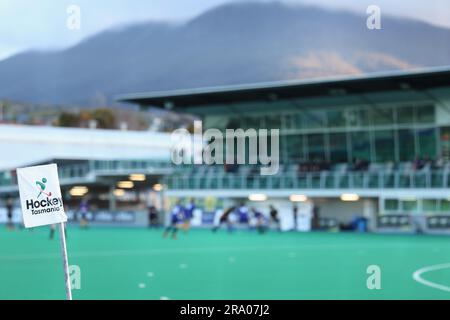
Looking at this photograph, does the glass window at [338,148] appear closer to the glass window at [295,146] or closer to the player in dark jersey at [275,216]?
the glass window at [295,146]

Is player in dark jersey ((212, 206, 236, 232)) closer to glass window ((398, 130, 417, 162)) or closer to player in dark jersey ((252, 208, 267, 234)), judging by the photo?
player in dark jersey ((252, 208, 267, 234))

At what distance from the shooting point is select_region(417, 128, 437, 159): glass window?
42.3 metres

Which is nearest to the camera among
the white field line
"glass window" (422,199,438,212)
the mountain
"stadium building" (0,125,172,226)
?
the white field line

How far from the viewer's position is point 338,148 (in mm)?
46531

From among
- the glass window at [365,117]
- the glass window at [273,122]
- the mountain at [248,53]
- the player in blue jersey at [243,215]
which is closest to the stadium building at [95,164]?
the mountain at [248,53]

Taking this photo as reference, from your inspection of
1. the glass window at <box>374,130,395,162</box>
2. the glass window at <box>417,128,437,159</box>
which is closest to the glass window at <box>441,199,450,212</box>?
the glass window at <box>417,128,437,159</box>

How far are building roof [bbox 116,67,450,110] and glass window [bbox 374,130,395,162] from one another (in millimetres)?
2684

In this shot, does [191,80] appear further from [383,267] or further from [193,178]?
[383,267]

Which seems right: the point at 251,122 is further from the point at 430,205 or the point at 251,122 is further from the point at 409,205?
the point at 430,205

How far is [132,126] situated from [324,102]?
170 feet

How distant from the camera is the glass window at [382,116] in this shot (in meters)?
44.3

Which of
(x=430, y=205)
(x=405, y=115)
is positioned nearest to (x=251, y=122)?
(x=405, y=115)

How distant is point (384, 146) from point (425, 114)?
10.3 ft
